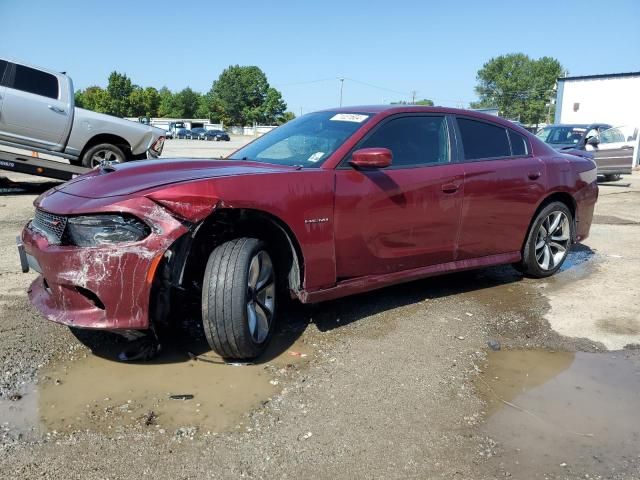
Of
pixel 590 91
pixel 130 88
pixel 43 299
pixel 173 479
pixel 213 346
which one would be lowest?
pixel 173 479

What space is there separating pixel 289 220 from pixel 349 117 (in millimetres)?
1287

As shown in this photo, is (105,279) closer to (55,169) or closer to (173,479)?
(173,479)

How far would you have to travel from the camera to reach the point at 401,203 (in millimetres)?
4031

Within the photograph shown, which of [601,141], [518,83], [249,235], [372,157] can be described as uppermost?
[518,83]

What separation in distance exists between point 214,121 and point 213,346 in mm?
121860

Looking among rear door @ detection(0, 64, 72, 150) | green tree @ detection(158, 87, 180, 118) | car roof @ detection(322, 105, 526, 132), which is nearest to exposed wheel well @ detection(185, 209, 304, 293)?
car roof @ detection(322, 105, 526, 132)

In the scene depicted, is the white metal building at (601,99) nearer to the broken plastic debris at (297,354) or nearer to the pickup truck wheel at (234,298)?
the broken plastic debris at (297,354)

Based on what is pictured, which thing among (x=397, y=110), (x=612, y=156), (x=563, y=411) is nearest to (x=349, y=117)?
(x=397, y=110)

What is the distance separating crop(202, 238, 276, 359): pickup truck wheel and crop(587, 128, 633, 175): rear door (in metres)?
14.7

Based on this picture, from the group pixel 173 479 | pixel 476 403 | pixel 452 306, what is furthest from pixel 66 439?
pixel 452 306

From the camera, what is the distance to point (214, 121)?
394ft

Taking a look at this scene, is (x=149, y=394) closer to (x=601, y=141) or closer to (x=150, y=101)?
(x=601, y=141)

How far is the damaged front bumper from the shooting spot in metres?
2.95

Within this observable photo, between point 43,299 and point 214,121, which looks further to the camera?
point 214,121
